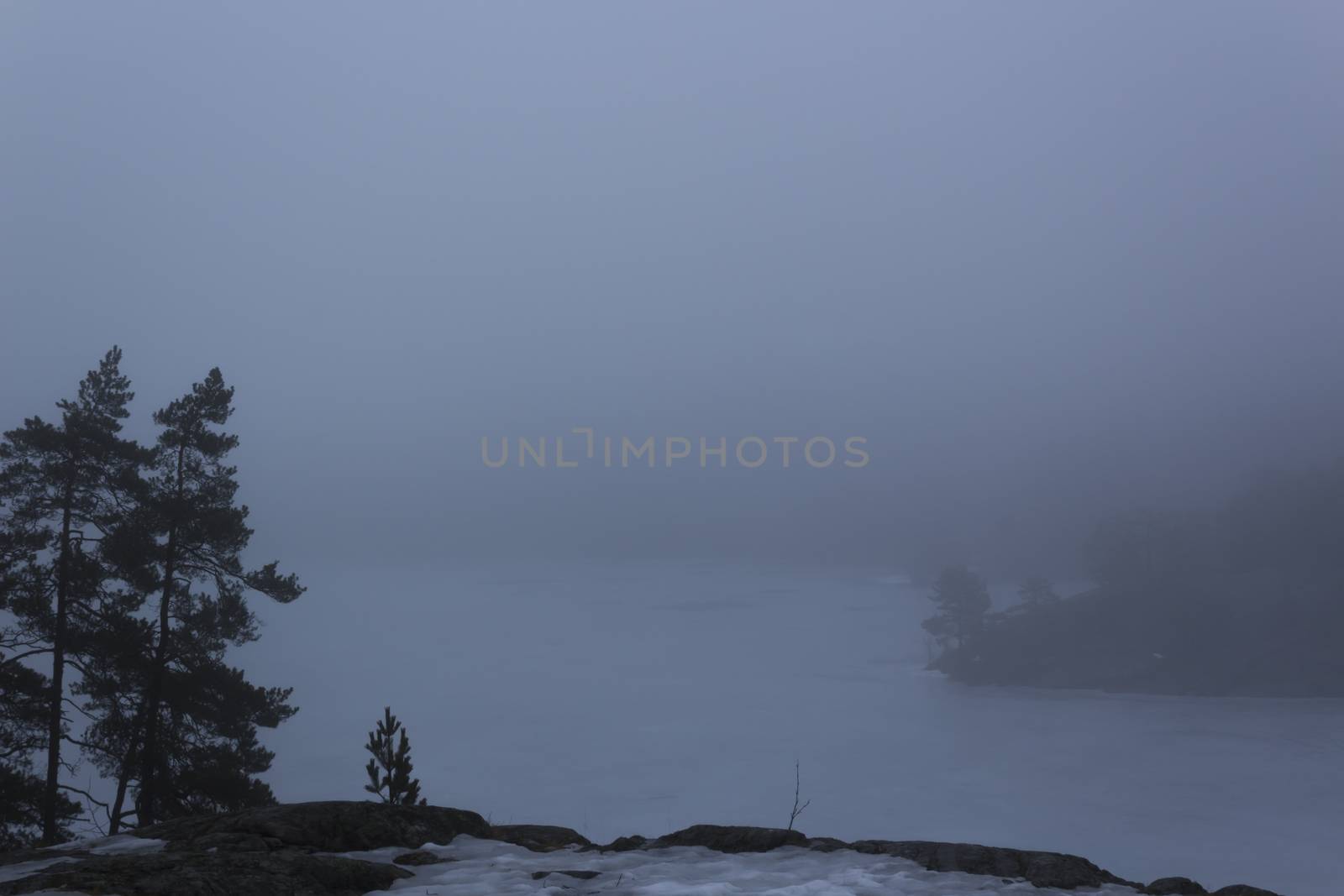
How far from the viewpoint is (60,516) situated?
19.3 metres

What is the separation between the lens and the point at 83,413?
64.6 feet

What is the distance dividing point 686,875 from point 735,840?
4.59 feet

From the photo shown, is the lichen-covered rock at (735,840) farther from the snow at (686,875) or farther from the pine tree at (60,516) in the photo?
the pine tree at (60,516)

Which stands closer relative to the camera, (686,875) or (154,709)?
(686,875)

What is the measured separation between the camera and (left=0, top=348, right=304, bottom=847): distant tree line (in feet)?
61.1

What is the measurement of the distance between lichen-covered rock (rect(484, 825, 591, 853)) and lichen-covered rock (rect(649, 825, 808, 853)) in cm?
102

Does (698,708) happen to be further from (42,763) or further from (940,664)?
(42,763)

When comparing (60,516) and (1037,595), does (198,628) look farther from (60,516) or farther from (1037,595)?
(1037,595)

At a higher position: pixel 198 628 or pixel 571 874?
pixel 198 628

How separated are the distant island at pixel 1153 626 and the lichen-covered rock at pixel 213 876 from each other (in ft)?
426

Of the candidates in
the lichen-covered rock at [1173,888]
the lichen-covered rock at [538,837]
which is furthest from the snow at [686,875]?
the lichen-covered rock at [538,837]

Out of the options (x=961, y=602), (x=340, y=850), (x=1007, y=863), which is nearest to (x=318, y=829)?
(x=340, y=850)

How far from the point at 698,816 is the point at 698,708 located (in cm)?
7325

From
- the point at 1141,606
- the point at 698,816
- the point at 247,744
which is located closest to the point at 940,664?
the point at 1141,606
